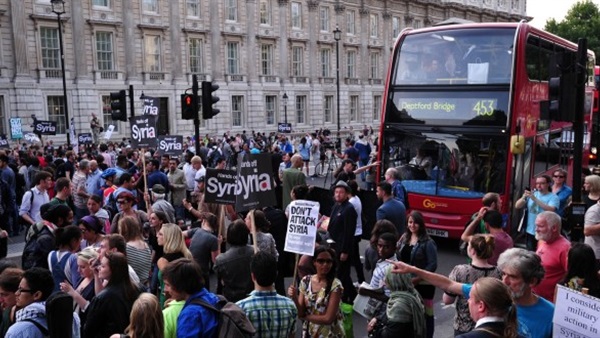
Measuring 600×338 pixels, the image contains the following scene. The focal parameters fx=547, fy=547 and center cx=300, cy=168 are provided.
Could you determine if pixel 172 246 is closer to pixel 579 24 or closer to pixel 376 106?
pixel 376 106

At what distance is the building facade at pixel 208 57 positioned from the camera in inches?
1129

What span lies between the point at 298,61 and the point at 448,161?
107 feet

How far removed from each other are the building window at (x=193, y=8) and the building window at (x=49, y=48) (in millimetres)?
8617

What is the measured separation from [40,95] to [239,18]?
14314 millimetres

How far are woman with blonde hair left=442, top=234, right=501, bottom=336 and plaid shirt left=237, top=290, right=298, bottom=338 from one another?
4.73 ft

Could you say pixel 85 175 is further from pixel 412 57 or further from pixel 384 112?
pixel 412 57

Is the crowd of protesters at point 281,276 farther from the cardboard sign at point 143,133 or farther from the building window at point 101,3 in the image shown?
the building window at point 101,3

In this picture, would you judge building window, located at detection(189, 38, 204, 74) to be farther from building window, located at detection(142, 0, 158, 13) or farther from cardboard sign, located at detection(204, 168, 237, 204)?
cardboard sign, located at detection(204, 168, 237, 204)

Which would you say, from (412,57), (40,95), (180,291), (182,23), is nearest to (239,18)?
(182,23)

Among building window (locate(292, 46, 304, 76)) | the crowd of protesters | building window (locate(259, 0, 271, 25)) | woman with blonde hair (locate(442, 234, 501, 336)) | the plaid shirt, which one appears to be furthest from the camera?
building window (locate(292, 46, 304, 76))

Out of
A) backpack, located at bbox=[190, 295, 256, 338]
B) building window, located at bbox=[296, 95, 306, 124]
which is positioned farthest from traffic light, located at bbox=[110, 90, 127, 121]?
building window, located at bbox=[296, 95, 306, 124]

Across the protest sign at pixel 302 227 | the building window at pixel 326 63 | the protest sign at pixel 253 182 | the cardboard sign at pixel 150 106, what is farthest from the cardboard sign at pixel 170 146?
the building window at pixel 326 63

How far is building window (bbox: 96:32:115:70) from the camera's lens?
31000 mm

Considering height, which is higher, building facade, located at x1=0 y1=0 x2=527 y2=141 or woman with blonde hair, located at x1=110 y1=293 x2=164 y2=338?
building facade, located at x1=0 y1=0 x2=527 y2=141
